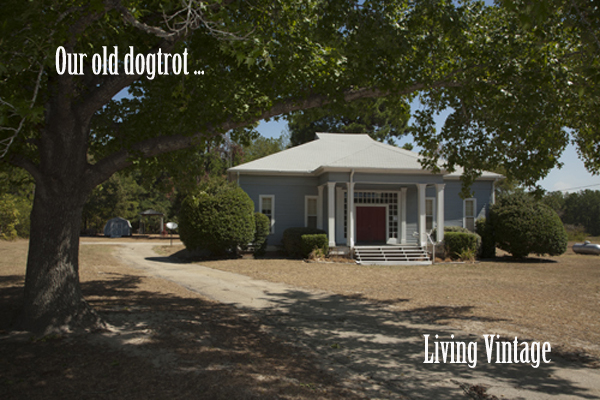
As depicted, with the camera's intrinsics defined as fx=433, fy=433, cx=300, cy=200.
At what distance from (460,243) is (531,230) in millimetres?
3183

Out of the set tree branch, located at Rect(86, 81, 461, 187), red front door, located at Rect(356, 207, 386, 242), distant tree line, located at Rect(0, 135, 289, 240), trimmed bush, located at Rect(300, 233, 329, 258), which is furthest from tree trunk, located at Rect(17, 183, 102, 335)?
red front door, located at Rect(356, 207, 386, 242)

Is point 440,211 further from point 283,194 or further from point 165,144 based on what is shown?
point 165,144

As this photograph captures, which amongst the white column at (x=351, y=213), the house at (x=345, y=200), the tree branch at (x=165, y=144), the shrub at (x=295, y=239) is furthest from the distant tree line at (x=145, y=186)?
the white column at (x=351, y=213)

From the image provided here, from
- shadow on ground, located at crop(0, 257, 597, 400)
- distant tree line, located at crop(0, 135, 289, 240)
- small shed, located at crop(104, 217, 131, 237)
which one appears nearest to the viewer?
shadow on ground, located at crop(0, 257, 597, 400)

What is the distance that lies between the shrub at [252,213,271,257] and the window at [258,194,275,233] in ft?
3.38

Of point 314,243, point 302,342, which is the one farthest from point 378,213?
point 302,342

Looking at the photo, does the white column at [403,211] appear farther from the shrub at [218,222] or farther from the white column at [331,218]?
the shrub at [218,222]

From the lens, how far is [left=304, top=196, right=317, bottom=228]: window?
2148 cm

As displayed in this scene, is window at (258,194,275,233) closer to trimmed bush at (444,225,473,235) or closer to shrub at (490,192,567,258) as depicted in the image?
trimmed bush at (444,225,473,235)

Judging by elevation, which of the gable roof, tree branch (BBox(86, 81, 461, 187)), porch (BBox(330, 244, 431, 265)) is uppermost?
the gable roof

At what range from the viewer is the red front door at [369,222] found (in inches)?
854

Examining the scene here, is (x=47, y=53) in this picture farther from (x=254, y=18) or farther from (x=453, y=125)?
(x=453, y=125)

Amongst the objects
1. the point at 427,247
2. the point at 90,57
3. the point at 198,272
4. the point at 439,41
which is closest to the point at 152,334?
the point at 90,57

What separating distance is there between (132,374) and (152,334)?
1.69 meters
